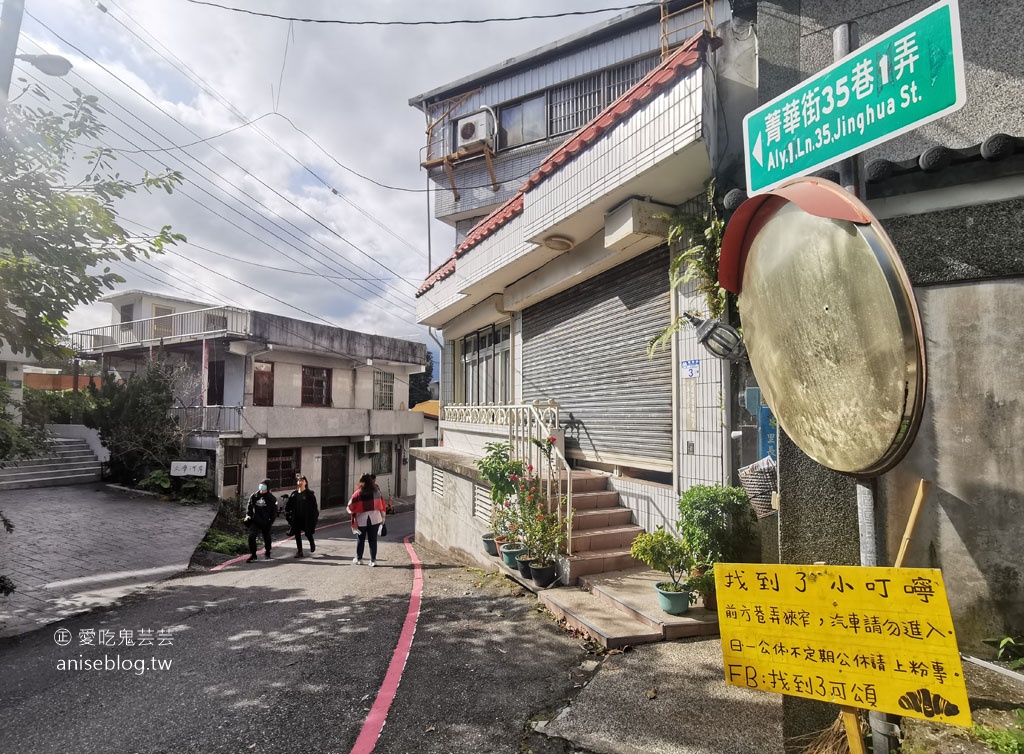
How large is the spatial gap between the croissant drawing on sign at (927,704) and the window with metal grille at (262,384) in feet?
77.7

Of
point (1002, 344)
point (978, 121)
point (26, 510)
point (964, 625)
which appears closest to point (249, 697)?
point (964, 625)

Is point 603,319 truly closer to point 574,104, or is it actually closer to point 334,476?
point 574,104

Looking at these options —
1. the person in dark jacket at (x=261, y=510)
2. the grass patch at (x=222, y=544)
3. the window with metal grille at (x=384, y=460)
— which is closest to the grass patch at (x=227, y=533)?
the grass patch at (x=222, y=544)

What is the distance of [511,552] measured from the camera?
7.09 metres

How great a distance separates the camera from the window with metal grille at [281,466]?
2255 cm

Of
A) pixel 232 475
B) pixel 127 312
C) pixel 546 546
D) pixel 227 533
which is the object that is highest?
pixel 127 312

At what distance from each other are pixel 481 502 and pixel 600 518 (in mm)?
2827

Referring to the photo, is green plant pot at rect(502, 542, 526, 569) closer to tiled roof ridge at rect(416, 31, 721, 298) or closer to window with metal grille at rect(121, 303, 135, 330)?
tiled roof ridge at rect(416, 31, 721, 298)

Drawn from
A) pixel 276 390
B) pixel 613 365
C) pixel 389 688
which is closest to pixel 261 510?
pixel 613 365

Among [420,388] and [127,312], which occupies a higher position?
[127,312]

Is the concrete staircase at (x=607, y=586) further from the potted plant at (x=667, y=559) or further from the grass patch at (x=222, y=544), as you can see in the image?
the grass patch at (x=222, y=544)

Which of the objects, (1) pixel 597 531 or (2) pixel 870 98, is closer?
(2) pixel 870 98

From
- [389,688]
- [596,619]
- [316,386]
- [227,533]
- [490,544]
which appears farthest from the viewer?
[316,386]

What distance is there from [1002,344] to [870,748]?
2.36m
